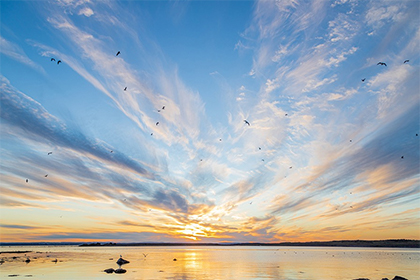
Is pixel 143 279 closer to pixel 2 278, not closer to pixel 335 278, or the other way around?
pixel 2 278

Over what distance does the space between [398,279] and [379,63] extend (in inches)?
1287

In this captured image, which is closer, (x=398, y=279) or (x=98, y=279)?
(x=398, y=279)

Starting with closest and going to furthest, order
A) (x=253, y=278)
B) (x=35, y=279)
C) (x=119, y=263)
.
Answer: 1. (x=35, y=279)
2. (x=253, y=278)
3. (x=119, y=263)

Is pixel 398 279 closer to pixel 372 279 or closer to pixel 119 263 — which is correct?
pixel 372 279

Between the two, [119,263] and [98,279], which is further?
[119,263]

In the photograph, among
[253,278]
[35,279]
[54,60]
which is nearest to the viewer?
[54,60]

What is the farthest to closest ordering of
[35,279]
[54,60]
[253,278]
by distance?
[253,278] → [35,279] → [54,60]

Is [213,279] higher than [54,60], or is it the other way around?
[54,60]

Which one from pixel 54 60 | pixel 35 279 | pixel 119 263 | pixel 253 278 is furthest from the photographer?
pixel 119 263

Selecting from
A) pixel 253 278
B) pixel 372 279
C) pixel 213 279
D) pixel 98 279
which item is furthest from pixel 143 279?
pixel 372 279

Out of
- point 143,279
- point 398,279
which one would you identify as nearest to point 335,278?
point 398,279

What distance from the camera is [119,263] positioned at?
2857 inches

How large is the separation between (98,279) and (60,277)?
26.4 feet

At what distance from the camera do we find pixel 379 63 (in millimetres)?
42281
